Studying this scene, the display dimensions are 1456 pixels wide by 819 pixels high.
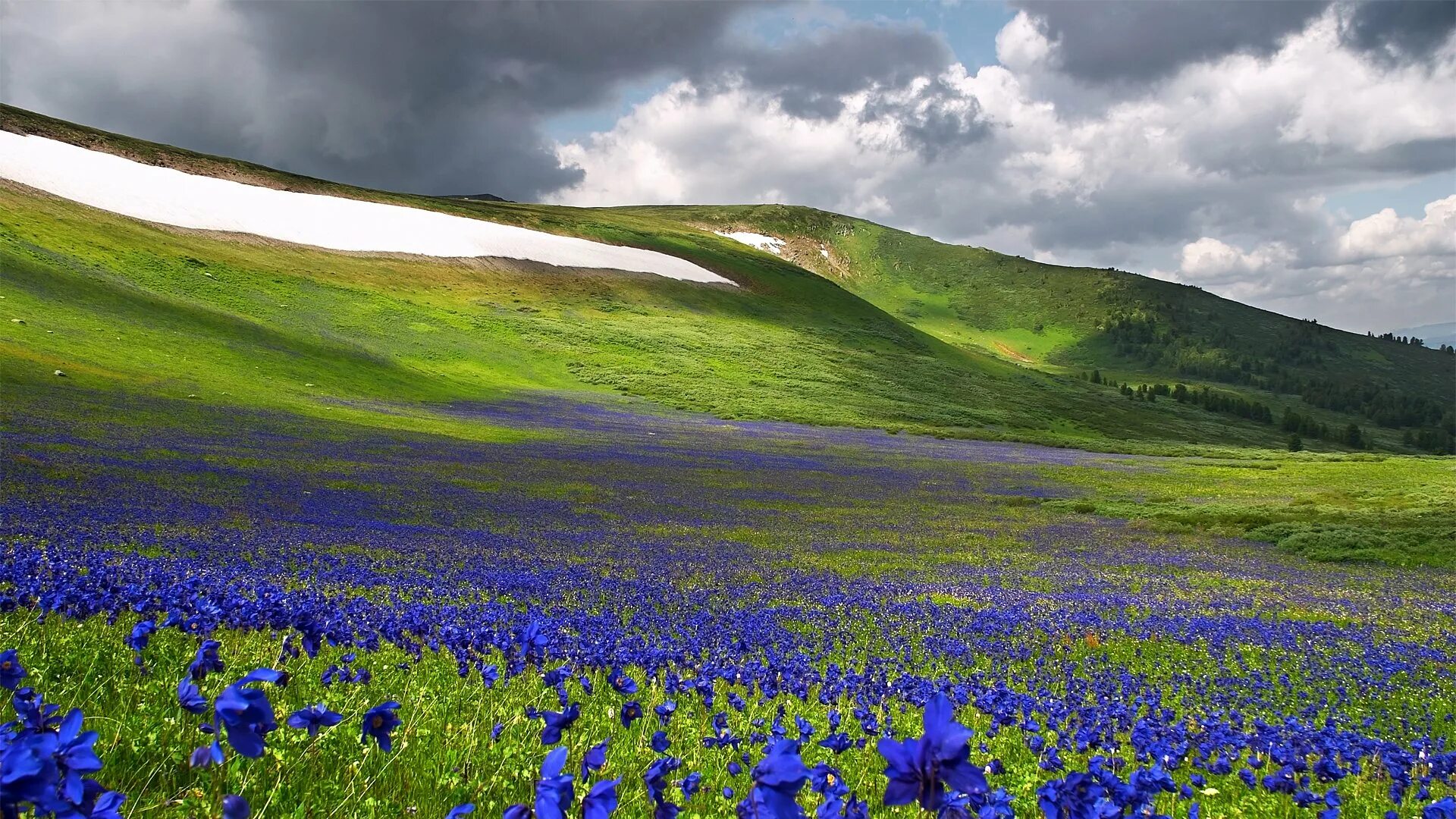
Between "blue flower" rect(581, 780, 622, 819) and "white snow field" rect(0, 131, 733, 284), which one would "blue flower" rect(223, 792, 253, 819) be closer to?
"blue flower" rect(581, 780, 622, 819)

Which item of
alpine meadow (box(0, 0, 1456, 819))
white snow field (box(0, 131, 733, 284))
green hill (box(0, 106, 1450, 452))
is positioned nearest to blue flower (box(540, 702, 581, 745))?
alpine meadow (box(0, 0, 1456, 819))

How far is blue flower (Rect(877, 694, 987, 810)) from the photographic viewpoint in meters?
1.84

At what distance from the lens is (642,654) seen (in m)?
8.79

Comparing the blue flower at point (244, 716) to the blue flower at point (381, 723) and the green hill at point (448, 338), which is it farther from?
the green hill at point (448, 338)

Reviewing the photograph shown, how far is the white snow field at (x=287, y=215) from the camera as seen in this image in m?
102

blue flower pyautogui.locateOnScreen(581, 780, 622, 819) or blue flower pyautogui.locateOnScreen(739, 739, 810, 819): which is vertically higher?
blue flower pyautogui.locateOnScreen(739, 739, 810, 819)

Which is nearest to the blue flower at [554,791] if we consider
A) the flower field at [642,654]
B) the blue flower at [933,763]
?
the flower field at [642,654]

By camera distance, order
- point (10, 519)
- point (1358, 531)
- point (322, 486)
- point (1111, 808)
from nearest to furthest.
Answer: point (1111, 808) < point (10, 519) < point (322, 486) < point (1358, 531)

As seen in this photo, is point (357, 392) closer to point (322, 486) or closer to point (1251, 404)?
point (322, 486)

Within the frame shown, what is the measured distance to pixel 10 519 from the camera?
15.3 m

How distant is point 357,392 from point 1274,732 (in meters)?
64.0

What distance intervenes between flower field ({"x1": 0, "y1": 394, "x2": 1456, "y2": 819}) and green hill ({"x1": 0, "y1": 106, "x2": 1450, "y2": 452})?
69.1ft

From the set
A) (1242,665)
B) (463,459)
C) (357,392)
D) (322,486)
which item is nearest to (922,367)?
(357,392)

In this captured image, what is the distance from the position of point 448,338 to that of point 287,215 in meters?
44.6
